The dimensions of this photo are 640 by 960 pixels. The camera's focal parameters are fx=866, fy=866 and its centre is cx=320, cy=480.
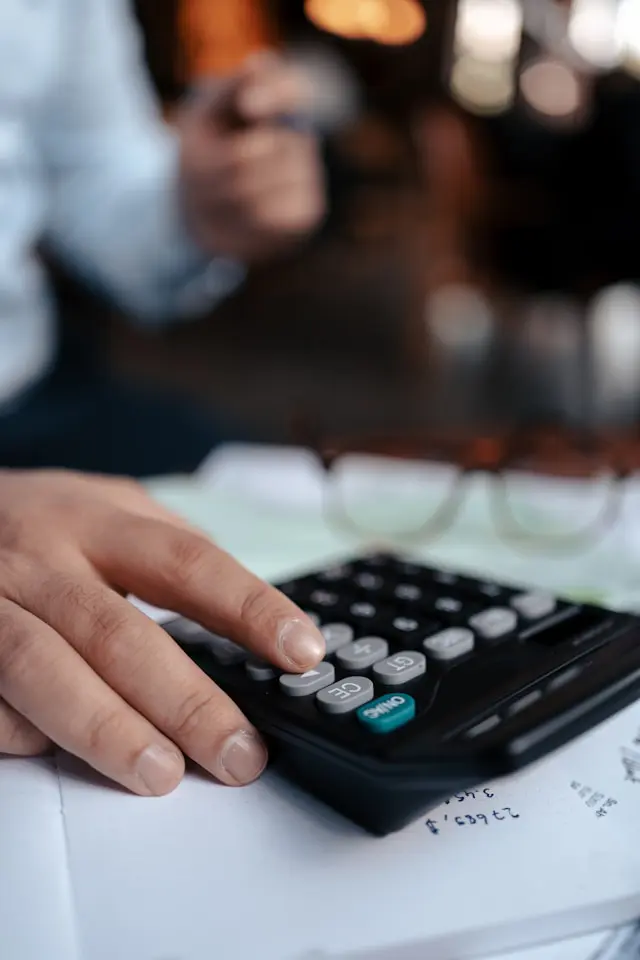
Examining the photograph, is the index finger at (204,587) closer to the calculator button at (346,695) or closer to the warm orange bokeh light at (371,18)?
the calculator button at (346,695)

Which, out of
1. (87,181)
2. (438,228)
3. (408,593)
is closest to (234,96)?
(87,181)

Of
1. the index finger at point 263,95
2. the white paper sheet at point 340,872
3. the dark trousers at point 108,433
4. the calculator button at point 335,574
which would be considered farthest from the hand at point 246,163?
the white paper sheet at point 340,872

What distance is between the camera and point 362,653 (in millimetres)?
227

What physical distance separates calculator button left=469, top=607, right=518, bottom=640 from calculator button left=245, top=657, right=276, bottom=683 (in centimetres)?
6

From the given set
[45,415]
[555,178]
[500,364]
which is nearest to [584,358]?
[500,364]

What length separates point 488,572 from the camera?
15.2 inches

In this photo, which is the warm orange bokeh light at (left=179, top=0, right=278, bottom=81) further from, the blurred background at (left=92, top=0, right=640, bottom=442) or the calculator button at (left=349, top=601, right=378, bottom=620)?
the calculator button at (left=349, top=601, right=378, bottom=620)

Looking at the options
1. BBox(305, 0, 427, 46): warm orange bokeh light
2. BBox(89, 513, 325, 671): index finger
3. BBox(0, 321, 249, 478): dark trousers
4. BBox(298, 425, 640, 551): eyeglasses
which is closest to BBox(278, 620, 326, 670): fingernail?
BBox(89, 513, 325, 671): index finger

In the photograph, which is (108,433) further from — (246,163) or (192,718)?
(192,718)

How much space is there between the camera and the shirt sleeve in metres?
0.71

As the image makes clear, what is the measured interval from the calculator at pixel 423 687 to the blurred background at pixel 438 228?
247 mm

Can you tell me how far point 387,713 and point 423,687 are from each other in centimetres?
2

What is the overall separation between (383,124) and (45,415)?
0.85 metres

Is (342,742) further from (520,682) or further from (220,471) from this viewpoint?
(220,471)
